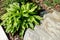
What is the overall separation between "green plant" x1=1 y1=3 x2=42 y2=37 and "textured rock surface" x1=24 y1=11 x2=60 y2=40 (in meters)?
0.32

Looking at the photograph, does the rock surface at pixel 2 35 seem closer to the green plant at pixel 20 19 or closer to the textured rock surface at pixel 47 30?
the green plant at pixel 20 19

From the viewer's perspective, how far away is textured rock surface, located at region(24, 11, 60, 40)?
5594mm

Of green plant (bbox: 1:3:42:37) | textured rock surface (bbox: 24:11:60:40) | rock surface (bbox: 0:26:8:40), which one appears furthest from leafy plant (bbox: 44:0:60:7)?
rock surface (bbox: 0:26:8:40)

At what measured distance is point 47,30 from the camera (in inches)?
230

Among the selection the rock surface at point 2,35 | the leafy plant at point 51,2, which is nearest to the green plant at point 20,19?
the rock surface at point 2,35

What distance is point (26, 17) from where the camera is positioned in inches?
259

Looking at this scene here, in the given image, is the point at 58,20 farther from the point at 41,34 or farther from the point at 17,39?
the point at 17,39

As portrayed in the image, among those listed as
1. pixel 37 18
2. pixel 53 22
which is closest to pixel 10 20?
pixel 37 18

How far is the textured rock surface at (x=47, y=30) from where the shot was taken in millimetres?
5594

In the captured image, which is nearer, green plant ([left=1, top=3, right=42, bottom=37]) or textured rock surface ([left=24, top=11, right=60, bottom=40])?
textured rock surface ([left=24, top=11, right=60, bottom=40])

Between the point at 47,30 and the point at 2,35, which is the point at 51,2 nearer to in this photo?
the point at 47,30

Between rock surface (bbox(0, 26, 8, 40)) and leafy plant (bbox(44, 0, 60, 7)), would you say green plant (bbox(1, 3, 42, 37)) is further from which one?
leafy plant (bbox(44, 0, 60, 7))

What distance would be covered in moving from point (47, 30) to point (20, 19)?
3.86ft

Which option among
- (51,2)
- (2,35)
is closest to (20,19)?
(2,35)
